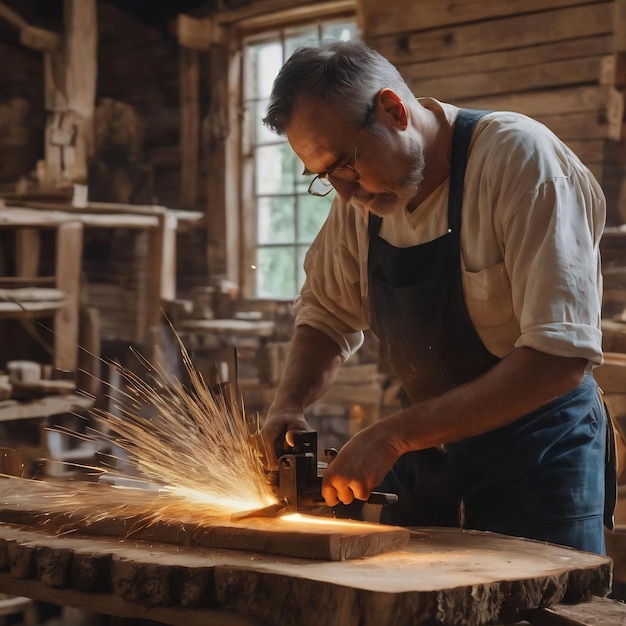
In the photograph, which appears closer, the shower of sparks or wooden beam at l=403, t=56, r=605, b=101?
the shower of sparks

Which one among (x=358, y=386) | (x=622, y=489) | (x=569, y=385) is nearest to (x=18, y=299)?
(x=358, y=386)

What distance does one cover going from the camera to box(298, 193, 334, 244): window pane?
21.4 ft

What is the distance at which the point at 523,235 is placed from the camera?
238 cm

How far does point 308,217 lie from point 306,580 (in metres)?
4.78

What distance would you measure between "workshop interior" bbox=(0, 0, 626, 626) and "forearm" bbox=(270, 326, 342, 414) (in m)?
0.19

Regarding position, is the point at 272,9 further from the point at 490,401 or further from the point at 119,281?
the point at 490,401

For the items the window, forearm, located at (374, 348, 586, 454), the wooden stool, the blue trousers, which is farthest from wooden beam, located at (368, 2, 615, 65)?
the wooden stool

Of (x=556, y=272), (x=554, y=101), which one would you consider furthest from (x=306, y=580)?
(x=554, y=101)

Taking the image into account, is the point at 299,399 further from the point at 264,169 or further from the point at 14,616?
the point at 264,169

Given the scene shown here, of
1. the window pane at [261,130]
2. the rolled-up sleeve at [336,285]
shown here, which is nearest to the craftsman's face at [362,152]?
the rolled-up sleeve at [336,285]

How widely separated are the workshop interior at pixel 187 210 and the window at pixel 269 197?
1cm

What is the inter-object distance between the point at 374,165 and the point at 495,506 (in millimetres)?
1021

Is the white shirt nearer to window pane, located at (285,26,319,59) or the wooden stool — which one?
the wooden stool

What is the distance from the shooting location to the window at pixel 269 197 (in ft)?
21.6
